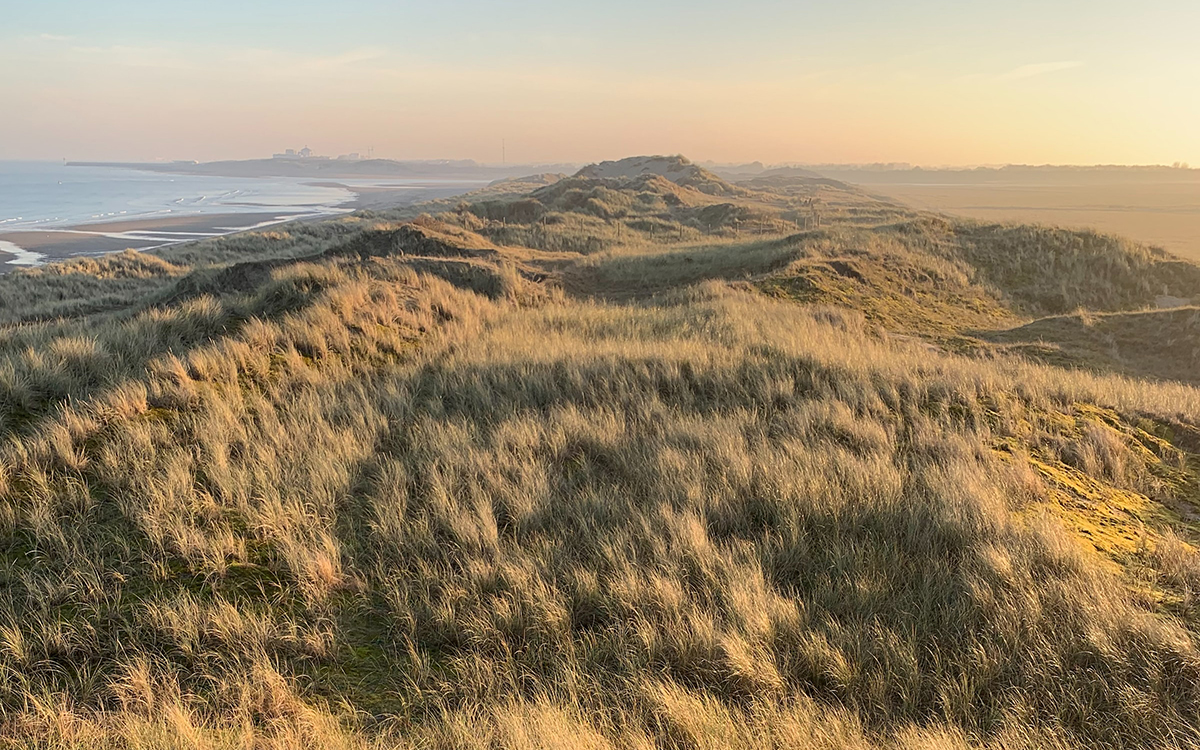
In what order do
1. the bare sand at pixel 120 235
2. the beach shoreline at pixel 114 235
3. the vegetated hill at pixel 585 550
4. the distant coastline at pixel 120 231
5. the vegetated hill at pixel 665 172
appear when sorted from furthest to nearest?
the vegetated hill at pixel 665 172, the bare sand at pixel 120 235, the distant coastline at pixel 120 231, the beach shoreline at pixel 114 235, the vegetated hill at pixel 585 550

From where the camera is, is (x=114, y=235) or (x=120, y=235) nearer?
(x=114, y=235)

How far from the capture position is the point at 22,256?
125ft

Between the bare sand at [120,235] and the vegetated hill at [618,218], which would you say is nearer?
the vegetated hill at [618,218]

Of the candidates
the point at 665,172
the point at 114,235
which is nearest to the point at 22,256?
the point at 114,235

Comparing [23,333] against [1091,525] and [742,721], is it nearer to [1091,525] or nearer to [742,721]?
[742,721]

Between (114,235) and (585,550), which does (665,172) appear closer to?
(114,235)

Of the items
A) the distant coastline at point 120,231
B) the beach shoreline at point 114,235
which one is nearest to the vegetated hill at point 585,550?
the beach shoreline at point 114,235

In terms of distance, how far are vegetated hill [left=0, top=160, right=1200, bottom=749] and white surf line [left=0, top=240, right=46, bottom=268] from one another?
37.7 meters

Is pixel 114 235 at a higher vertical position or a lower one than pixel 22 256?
higher

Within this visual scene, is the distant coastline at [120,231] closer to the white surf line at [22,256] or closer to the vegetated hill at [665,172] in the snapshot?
the white surf line at [22,256]

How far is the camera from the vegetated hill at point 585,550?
2.85m

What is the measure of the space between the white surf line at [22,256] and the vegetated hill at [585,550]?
3770cm

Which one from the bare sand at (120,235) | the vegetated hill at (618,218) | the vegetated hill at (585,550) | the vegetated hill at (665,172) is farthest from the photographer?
the vegetated hill at (665,172)

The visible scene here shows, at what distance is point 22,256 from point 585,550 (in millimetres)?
52274
